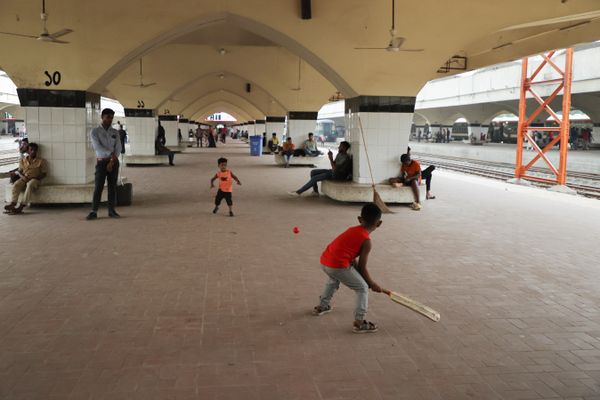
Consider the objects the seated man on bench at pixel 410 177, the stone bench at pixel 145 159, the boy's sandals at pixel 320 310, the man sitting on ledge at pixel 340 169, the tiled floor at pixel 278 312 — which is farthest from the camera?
the stone bench at pixel 145 159

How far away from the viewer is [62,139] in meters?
9.41

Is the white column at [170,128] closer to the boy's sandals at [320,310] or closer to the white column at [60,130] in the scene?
the white column at [60,130]

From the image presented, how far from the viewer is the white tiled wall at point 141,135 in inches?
757

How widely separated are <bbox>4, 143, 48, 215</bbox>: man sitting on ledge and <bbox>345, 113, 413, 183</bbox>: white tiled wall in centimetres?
609

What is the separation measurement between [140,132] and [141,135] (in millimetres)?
158

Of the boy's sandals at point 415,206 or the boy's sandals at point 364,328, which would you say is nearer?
the boy's sandals at point 364,328

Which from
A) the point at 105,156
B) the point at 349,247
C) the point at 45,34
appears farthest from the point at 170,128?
the point at 349,247

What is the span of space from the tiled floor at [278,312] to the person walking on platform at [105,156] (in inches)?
10.8

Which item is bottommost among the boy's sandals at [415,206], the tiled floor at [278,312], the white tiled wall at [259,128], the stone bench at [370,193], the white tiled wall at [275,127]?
the tiled floor at [278,312]

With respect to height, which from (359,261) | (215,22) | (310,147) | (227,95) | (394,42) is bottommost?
(359,261)

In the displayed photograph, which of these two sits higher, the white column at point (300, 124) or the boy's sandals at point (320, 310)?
the white column at point (300, 124)

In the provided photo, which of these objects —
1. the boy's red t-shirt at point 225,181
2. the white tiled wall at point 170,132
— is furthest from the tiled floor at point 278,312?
the white tiled wall at point 170,132

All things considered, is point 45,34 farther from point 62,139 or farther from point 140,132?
point 140,132

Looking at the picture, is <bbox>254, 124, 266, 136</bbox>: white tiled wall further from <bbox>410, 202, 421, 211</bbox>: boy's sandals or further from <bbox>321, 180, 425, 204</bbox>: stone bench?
<bbox>410, 202, 421, 211</bbox>: boy's sandals
